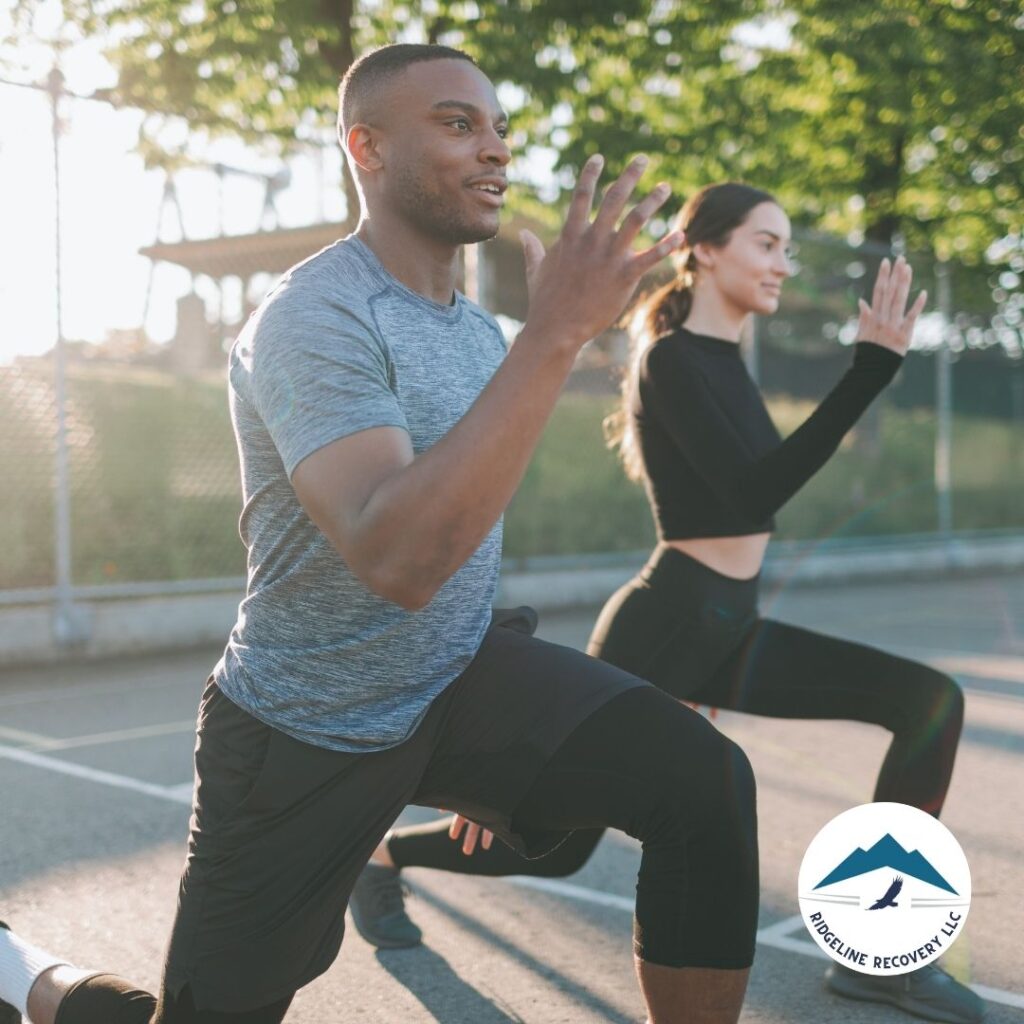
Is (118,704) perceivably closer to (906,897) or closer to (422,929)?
(422,929)

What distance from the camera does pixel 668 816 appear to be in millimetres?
2311

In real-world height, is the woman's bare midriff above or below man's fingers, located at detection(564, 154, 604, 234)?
below

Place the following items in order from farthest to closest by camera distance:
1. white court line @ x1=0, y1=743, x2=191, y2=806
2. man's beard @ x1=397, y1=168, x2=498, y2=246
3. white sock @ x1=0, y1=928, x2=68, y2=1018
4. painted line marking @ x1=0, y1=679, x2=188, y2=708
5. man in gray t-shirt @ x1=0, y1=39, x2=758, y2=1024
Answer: painted line marking @ x1=0, y1=679, x2=188, y2=708
white court line @ x1=0, y1=743, x2=191, y2=806
white sock @ x1=0, y1=928, x2=68, y2=1018
man's beard @ x1=397, y1=168, x2=498, y2=246
man in gray t-shirt @ x1=0, y1=39, x2=758, y2=1024

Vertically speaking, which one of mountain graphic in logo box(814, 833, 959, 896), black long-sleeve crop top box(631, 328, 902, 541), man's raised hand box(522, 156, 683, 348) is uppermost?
man's raised hand box(522, 156, 683, 348)

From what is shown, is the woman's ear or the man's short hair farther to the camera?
the woman's ear

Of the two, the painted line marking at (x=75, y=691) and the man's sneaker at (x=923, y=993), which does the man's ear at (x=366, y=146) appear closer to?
the man's sneaker at (x=923, y=993)

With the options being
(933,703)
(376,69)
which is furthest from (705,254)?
(376,69)

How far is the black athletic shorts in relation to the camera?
2.28m

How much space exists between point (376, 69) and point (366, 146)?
0.47ft

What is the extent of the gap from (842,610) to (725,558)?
30.0 ft

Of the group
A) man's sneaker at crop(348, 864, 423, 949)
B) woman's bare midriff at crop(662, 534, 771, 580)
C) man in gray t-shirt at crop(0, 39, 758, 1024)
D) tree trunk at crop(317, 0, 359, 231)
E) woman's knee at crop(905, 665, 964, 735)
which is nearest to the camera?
man in gray t-shirt at crop(0, 39, 758, 1024)

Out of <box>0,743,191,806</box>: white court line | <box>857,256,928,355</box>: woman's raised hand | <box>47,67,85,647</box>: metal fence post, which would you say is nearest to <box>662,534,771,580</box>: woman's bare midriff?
<box>857,256,928,355</box>: woman's raised hand

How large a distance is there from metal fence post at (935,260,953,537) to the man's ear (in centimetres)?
1461

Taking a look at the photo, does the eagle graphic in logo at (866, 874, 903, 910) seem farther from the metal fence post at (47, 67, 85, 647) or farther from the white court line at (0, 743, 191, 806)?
the metal fence post at (47, 67, 85, 647)
